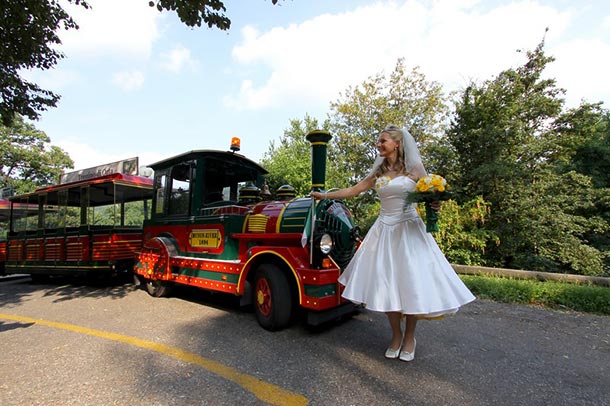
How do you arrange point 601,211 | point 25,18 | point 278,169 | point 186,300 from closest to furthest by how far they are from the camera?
point 186,300, point 25,18, point 601,211, point 278,169

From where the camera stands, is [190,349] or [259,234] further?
[259,234]

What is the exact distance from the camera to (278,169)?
1479cm

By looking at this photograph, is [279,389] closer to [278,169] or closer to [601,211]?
[278,169]

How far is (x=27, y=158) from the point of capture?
2497 centimetres

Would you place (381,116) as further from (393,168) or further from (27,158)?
(27,158)

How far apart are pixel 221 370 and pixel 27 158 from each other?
1236 inches

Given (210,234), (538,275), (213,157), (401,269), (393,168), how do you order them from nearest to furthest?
(401,269)
(393,168)
(210,234)
(213,157)
(538,275)

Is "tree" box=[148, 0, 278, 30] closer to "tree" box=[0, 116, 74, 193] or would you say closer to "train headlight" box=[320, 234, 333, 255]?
"train headlight" box=[320, 234, 333, 255]

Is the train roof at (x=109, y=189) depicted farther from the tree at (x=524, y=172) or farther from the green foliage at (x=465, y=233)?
the tree at (x=524, y=172)

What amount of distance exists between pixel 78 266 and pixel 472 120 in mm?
11305

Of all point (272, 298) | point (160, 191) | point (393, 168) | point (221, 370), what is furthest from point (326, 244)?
point (160, 191)

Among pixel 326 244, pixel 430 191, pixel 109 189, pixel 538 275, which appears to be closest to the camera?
pixel 430 191

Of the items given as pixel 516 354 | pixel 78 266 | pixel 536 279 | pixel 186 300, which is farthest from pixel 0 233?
pixel 536 279

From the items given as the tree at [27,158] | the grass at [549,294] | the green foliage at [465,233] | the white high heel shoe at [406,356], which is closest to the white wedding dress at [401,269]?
the white high heel shoe at [406,356]
